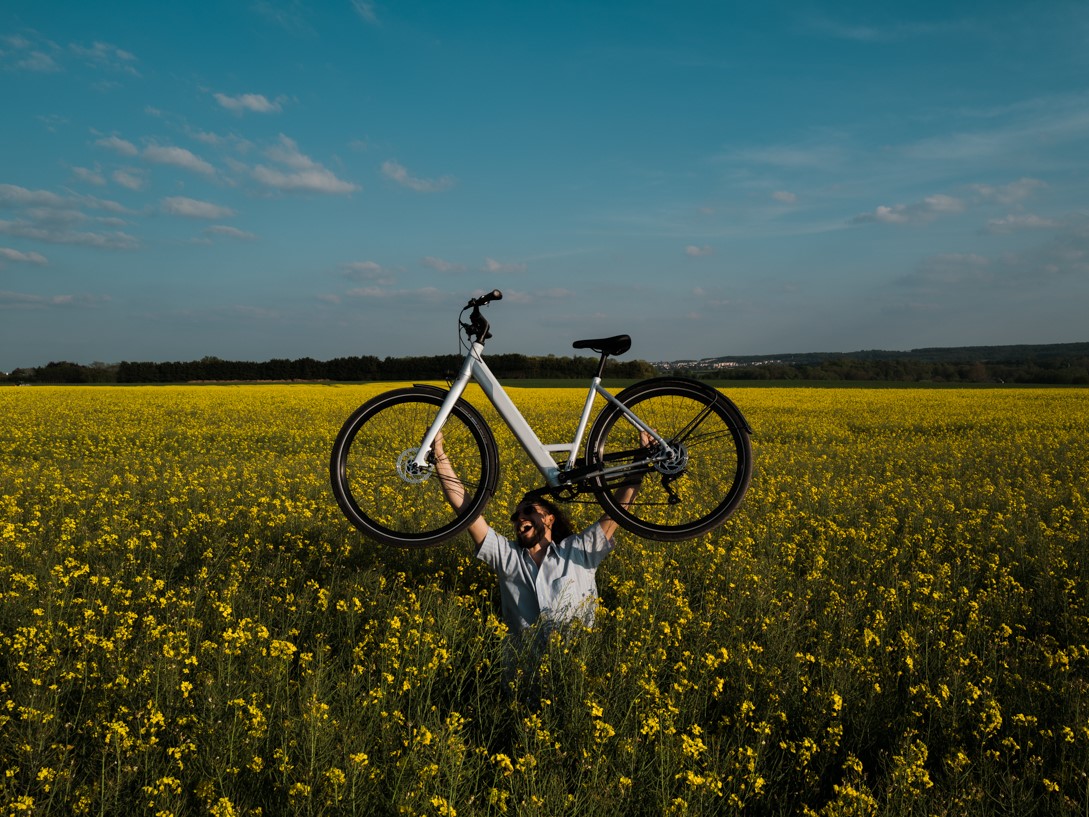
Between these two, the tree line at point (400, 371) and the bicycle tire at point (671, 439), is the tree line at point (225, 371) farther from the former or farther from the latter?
the bicycle tire at point (671, 439)

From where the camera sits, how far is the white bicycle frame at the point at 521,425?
3994 mm

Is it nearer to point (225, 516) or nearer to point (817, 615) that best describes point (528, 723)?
point (817, 615)

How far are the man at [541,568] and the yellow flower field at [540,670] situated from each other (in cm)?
26

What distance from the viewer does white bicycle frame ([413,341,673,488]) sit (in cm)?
399

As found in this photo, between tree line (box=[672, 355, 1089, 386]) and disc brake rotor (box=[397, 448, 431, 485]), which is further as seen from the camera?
tree line (box=[672, 355, 1089, 386])

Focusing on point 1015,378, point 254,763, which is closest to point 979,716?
point 254,763

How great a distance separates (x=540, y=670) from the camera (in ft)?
13.4

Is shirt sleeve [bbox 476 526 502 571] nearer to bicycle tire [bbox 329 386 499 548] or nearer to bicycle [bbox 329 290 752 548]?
bicycle tire [bbox 329 386 499 548]

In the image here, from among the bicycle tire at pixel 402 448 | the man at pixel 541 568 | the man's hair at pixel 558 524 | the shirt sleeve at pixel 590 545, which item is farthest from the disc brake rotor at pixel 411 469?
the shirt sleeve at pixel 590 545

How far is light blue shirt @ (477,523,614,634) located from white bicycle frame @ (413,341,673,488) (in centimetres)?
81

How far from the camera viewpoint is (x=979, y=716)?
163 inches

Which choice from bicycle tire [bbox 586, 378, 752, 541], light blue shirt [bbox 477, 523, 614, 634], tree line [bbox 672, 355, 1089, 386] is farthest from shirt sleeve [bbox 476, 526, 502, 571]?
tree line [bbox 672, 355, 1089, 386]

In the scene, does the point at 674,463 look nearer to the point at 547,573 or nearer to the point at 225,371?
the point at 547,573

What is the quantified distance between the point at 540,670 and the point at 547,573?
2.63 ft
